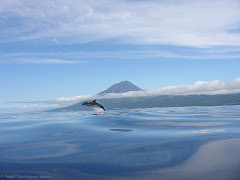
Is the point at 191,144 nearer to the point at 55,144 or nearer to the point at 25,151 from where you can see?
the point at 55,144

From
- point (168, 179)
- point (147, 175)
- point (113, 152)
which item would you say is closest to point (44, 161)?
point (113, 152)

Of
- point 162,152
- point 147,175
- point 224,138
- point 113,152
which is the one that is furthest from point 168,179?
point 224,138

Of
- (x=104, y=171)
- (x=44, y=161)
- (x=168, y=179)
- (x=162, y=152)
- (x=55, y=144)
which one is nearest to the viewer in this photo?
(x=168, y=179)

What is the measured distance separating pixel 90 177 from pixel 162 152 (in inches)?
125

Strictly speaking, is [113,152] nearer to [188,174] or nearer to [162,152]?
[162,152]

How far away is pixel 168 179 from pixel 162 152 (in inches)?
91.9

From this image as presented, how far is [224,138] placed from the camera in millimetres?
9383

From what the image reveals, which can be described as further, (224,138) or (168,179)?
(224,138)

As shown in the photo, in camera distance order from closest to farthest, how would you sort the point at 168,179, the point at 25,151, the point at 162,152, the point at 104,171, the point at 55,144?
1. the point at 168,179
2. the point at 104,171
3. the point at 162,152
4. the point at 25,151
5. the point at 55,144

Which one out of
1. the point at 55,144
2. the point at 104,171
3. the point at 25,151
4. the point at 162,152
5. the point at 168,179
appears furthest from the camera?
the point at 55,144

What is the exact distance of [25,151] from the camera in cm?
794

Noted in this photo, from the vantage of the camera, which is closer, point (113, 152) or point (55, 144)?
point (113, 152)

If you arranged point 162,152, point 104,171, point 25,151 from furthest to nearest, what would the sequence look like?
point 25,151, point 162,152, point 104,171

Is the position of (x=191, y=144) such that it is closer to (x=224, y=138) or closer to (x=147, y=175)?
(x=224, y=138)
